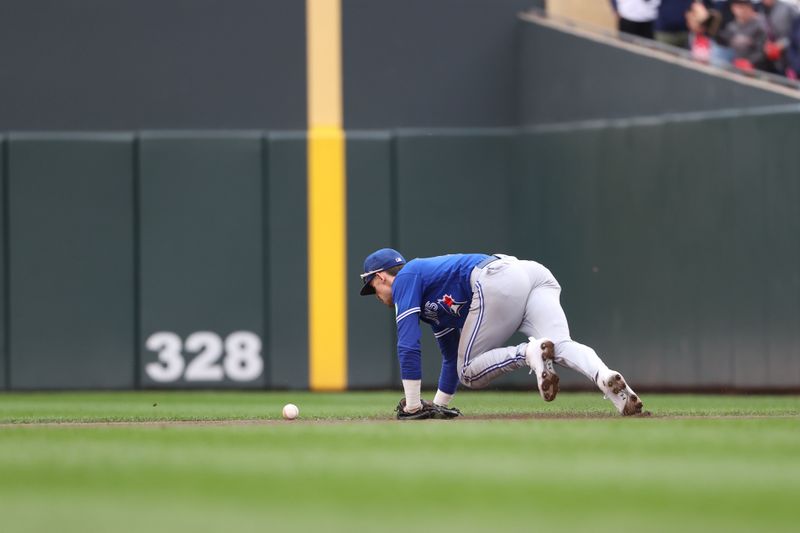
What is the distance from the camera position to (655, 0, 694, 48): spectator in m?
14.9

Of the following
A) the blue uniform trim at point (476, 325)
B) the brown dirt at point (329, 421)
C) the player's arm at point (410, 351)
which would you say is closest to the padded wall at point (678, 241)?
the brown dirt at point (329, 421)

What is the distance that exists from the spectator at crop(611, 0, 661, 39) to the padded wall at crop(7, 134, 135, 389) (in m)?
5.52

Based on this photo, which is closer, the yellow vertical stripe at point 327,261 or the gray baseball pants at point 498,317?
the gray baseball pants at point 498,317

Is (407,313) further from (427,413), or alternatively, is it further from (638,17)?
(638,17)

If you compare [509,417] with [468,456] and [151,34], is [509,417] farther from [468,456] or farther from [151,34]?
[151,34]

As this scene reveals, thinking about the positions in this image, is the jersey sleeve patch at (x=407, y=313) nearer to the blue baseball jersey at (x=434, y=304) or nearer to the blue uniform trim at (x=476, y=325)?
the blue baseball jersey at (x=434, y=304)

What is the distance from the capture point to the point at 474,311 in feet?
29.7

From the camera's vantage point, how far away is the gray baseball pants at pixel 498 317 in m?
8.95

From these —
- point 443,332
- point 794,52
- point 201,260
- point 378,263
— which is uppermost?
point 794,52

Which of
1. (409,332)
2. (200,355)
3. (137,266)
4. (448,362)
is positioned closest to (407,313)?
(409,332)

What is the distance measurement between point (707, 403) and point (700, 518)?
7077 millimetres

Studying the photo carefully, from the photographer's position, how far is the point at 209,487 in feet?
18.1

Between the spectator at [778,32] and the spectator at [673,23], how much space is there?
2.79ft

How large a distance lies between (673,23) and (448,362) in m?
6.81
